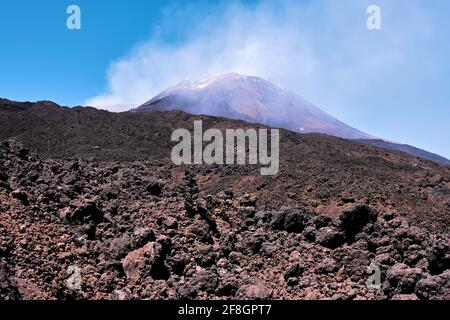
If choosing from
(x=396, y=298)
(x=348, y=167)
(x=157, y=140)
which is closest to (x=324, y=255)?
(x=396, y=298)

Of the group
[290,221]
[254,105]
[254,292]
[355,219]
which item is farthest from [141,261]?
[254,105]

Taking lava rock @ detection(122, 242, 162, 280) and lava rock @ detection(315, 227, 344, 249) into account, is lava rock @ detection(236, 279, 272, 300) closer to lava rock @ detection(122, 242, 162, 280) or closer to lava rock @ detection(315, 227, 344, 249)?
lava rock @ detection(122, 242, 162, 280)

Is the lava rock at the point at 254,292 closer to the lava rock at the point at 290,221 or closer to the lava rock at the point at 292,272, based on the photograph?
the lava rock at the point at 292,272

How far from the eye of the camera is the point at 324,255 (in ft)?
35.2

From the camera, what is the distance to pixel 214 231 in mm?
12008

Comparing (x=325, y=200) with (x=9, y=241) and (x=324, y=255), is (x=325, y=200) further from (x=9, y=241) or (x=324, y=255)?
(x=9, y=241)

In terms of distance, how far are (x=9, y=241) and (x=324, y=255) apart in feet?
21.0

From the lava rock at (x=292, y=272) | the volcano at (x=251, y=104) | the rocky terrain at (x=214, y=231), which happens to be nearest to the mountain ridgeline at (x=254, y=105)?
the volcano at (x=251, y=104)

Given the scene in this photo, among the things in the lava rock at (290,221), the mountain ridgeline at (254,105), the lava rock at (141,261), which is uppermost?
the mountain ridgeline at (254,105)

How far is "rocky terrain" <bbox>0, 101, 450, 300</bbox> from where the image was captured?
908 cm

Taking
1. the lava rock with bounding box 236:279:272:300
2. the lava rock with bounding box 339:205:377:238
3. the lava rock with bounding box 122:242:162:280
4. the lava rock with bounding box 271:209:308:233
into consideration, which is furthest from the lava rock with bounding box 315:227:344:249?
the lava rock with bounding box 122:242:162:280

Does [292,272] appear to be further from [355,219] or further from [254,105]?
[254,105]

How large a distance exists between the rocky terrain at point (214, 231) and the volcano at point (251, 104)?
156 feet

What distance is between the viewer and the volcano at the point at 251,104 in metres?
72.4
